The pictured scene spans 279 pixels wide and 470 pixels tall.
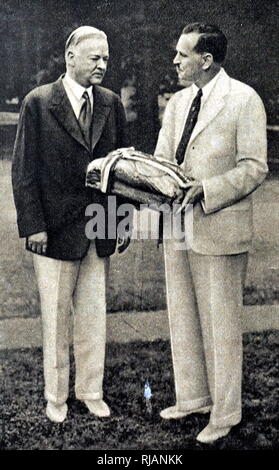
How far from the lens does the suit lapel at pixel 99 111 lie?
16.7 feet

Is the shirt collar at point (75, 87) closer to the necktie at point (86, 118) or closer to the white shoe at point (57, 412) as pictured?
the necktie at point (86, 118)

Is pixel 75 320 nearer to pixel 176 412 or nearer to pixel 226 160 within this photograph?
pixel 176 412

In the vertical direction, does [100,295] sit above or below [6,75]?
below

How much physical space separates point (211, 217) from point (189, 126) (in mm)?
544

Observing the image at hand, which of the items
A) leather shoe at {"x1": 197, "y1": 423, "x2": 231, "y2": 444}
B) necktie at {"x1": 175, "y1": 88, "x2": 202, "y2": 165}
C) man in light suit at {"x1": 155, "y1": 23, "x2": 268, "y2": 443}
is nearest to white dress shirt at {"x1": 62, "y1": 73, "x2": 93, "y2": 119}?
man in light suit at {"x1": 155, "y1": 23, "x2": 268, "y2": 443}

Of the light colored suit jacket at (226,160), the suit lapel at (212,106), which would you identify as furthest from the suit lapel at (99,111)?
the suit lapel at (212,106)

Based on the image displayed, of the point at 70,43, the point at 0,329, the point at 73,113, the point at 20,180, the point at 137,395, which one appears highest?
the point at 70,43

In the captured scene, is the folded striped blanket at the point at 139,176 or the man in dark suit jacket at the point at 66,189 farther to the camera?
the man in dark suit jacket at the point at 66,189

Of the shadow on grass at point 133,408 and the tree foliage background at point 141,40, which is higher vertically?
the tree foliage background at point 141,40

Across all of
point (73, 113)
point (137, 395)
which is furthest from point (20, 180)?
point (137, 395)

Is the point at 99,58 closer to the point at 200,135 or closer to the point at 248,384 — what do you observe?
the point at 200,135

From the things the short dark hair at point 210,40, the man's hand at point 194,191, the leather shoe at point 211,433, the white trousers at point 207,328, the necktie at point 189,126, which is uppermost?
the short dark hair at point 210,40

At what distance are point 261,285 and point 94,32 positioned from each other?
6.15 feet
